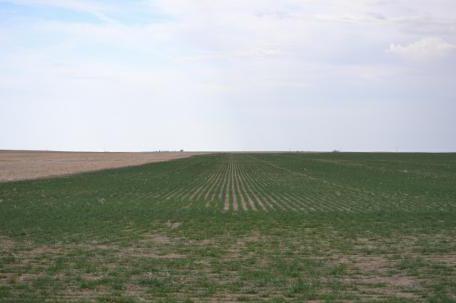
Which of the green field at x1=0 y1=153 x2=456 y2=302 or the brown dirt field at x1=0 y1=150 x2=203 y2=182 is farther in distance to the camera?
the brown dirt field at x1=0 y1=150 x2=203 y2=182

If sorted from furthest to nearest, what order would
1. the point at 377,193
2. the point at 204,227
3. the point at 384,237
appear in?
the point at 377,193
the point at 204,227
the point at 384,237

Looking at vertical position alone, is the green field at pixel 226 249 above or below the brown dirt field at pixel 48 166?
below

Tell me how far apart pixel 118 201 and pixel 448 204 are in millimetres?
18766

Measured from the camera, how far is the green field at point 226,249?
11742mm

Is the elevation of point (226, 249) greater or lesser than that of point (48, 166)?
lesser

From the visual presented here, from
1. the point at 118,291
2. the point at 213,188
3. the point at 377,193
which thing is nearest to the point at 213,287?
the point at 118,291

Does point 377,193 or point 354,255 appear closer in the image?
point 354,255

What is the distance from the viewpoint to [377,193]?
3909 centimetres

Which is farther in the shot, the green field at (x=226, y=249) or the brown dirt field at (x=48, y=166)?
the brown dirt field at (x=48, y=166)

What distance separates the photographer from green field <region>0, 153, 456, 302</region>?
1174 centimetres

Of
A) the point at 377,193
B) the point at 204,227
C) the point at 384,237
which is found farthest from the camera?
the point at 377,193

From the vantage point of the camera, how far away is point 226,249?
17109 millimetres

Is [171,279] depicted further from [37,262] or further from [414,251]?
[414,251]

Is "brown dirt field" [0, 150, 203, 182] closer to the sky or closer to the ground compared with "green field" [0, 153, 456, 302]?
closer to the sky
